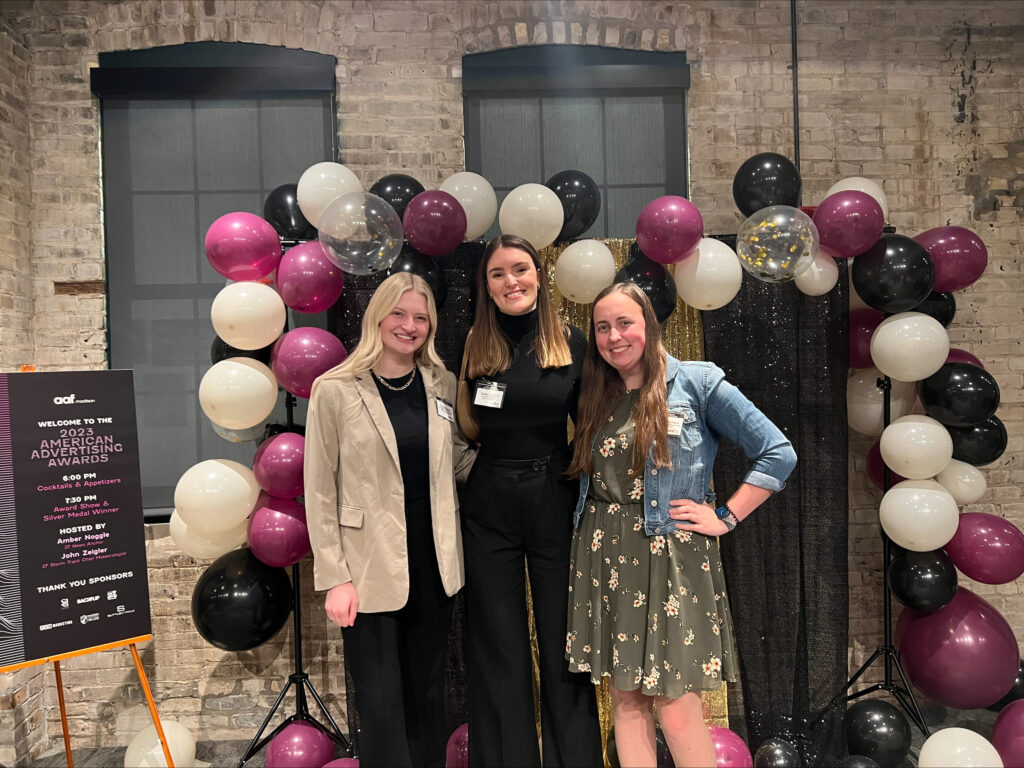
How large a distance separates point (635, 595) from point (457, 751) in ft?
3.63

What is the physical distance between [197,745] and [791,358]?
3.10 meters

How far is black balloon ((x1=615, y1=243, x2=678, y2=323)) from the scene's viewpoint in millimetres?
2652

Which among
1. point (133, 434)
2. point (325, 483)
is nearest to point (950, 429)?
point (325, 483)

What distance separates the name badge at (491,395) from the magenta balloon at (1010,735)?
235 centimetres

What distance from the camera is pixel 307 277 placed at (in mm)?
2547

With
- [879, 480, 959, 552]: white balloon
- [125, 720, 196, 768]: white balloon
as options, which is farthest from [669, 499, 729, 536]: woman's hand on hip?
[125, 720, 196, 768]: white balloon

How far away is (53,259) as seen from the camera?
10.4 feet

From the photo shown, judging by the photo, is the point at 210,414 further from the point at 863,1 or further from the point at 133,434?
the point at 863,1

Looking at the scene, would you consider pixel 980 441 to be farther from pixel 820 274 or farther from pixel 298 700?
pixel 298 700

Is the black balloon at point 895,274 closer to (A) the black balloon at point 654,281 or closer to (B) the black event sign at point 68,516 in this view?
(A) the black balloon at point 654,281

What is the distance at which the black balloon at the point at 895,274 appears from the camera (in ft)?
8.57

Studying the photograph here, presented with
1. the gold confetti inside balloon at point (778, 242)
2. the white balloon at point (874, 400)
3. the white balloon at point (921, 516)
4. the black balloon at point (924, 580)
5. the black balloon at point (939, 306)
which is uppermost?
the gold confetti inside balloon at point (778, 242)

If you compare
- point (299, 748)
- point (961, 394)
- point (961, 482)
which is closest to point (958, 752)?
point (961, 482)

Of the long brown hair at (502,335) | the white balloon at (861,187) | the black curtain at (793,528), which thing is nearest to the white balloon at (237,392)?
the long brown hair at (502,335)
